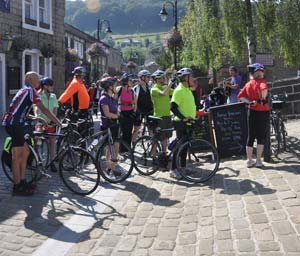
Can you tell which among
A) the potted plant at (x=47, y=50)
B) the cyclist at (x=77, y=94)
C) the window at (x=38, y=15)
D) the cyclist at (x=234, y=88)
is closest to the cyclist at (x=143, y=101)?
the cyclist at (x=77, y=94)

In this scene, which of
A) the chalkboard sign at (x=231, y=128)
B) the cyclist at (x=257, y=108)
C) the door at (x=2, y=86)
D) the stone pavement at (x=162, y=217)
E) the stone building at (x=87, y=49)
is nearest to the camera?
→ the stone pavement at (x=162, y=217)

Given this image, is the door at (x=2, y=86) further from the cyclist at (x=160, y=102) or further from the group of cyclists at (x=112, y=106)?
the cyclist at (x=160, y=102)

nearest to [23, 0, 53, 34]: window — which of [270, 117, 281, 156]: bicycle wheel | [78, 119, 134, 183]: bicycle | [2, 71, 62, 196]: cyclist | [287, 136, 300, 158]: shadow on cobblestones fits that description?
[78, 119, 134, 183]: bicycle

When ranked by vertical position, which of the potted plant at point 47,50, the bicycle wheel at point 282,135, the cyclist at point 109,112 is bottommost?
the bicycle wheel at point 282,135

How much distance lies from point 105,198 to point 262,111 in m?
3.17

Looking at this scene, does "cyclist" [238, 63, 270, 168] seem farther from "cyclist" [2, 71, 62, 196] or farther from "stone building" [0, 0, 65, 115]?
"stone building" [0, 0, 65, 115]

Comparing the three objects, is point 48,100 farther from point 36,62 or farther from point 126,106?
point 36,62

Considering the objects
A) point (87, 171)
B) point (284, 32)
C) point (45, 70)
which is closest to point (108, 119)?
point (87, 171)

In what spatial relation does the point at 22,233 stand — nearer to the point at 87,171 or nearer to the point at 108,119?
the point at 87,171

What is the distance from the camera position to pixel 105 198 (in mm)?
6922

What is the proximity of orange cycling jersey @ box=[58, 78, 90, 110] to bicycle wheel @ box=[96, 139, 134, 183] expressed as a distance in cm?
174

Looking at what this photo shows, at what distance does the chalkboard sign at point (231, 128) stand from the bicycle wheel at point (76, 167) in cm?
296

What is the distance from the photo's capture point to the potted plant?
19.2 meters

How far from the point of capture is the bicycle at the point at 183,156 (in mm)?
7777
